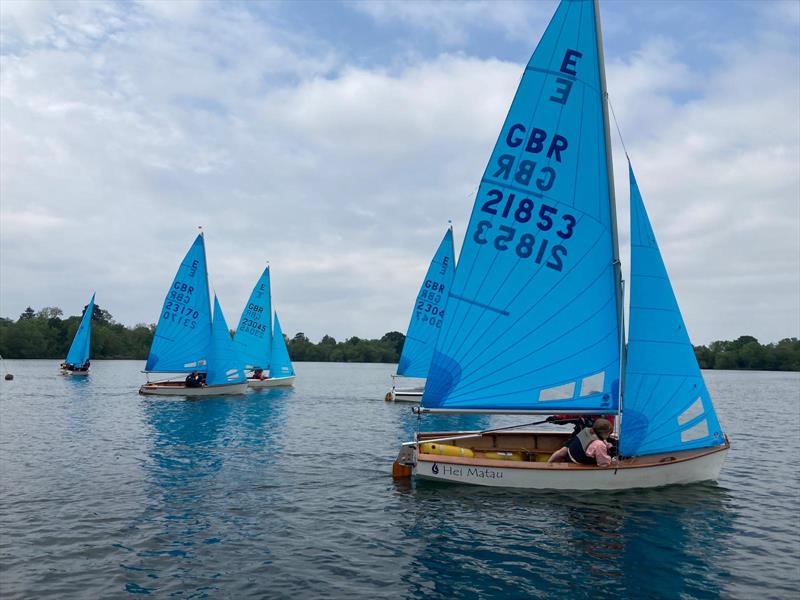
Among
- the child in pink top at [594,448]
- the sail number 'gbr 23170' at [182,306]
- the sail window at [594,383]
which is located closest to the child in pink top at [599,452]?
the child in pink top at [594,448]

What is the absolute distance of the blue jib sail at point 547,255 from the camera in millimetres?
15492

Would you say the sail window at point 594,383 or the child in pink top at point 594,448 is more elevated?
the sail window at point 594,383

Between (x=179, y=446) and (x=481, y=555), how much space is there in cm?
1545

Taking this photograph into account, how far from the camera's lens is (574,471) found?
15359 millimetres

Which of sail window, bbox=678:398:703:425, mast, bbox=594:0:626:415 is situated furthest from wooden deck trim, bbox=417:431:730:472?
mast, bbox=594:0:626:415

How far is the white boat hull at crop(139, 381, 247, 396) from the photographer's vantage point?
4272 centimetres

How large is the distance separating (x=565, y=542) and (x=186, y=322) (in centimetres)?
3679

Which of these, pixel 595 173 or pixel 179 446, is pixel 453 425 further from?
pixel 595 173

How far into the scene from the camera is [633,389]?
15469 mm

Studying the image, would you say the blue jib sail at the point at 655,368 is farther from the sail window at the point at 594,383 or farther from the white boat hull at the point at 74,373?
the white boat hull at the point at 74,373

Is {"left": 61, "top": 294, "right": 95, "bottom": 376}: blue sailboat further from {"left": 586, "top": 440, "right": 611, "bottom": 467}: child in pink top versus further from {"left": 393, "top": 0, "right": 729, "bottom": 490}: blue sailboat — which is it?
{"left": 586, "top": 440, "right": 611, "bottom": 467}: child in pink top

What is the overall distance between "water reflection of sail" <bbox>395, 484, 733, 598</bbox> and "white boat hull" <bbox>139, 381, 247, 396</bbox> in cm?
2976

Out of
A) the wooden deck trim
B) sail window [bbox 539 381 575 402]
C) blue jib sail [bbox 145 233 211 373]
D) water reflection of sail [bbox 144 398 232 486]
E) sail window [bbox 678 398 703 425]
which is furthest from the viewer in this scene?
blue jib sail [bbox 145 233 211 373]

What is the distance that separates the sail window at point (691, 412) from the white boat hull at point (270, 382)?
134ft
